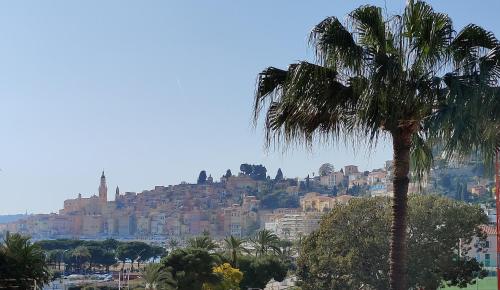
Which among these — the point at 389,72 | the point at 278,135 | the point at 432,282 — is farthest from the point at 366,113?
the point at 432,282

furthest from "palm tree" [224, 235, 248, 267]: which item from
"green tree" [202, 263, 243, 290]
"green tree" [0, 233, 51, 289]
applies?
"green tree" [0, 233, 51, 289]

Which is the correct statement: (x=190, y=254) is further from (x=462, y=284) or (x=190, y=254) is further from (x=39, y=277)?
(x=39, y=277)

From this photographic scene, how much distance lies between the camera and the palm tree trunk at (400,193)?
6.81m

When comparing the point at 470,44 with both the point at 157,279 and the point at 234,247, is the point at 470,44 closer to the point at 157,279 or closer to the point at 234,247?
the point at 157,279

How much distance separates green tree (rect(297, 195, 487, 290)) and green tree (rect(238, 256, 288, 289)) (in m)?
15.3

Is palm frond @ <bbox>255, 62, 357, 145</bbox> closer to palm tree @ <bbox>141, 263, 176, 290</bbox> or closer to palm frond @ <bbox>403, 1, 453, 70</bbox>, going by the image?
palm frond @ <bbox>403, 1, 453, 70</bbox>

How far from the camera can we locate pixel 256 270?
51031 millimetres

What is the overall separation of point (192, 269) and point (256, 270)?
14.8 meters

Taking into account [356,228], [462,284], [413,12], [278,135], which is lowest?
[462,284]

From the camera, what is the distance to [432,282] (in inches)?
1266

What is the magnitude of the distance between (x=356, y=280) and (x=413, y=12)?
27.7 metres

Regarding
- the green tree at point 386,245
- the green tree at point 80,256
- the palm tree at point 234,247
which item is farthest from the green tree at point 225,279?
the green tree at point 80,256

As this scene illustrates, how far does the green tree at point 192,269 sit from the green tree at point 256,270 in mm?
13964

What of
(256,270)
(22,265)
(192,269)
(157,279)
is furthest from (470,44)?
(256,270)
